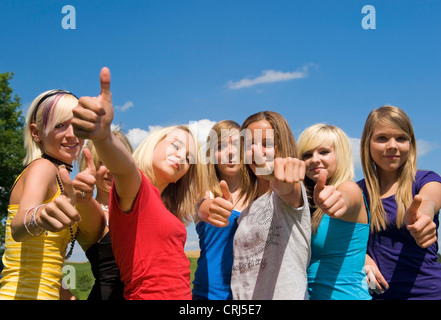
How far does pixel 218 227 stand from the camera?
375 centimetres

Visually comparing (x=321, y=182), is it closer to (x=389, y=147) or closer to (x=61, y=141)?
(x=389, y=147)

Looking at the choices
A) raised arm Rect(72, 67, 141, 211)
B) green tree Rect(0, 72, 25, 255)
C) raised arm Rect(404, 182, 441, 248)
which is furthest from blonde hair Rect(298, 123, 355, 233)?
green tree Rect(0, 72, 25, 255)

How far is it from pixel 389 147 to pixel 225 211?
180 cm

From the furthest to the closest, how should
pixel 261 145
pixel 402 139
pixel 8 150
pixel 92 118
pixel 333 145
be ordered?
pixel 8 150, pixel 333 145, pixel 402 139, pixel 261 145, pixel 92 118

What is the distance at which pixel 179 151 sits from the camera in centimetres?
353

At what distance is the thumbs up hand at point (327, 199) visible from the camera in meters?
2.79

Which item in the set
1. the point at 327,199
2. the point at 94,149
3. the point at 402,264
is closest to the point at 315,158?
the point at 402,264

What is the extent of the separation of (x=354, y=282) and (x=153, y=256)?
60.8 inches

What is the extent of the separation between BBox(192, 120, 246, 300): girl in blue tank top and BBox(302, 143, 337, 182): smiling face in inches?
26.4

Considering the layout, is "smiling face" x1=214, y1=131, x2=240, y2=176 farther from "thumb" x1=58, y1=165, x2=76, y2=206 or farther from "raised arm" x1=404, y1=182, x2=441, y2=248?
"thumb" x1=58, y1=165, x2=76, y2=206

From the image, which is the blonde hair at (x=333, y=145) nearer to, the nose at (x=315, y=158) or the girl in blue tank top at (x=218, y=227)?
the nose at (x=315, y=158)

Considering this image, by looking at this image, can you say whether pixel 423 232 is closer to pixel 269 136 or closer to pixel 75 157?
pixel 269 136

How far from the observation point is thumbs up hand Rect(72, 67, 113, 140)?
2299mm
